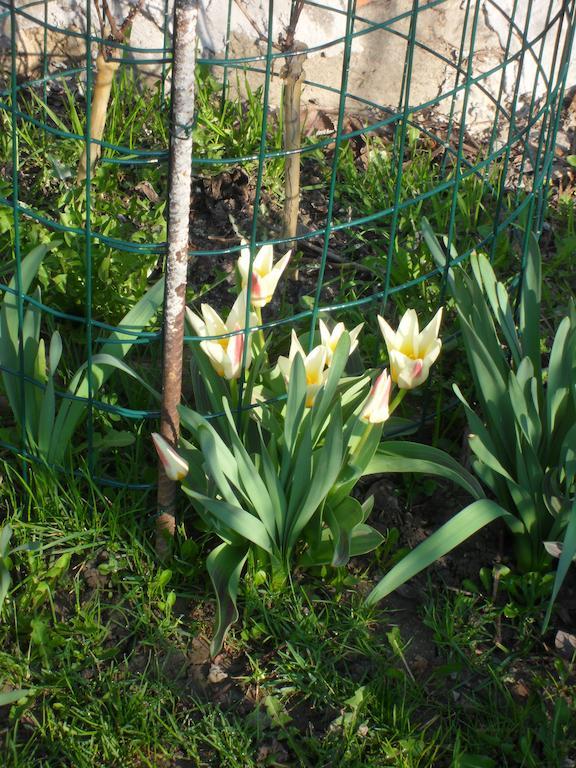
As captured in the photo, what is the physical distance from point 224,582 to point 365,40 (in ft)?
7.15

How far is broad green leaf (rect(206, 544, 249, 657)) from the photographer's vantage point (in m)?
2.02

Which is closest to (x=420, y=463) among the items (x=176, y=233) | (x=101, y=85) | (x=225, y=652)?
(x=225, y=652)

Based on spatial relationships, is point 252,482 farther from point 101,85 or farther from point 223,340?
point 101,85

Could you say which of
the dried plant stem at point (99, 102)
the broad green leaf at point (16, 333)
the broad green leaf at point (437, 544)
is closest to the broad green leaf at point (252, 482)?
the broad green leaf at point (437, 544)

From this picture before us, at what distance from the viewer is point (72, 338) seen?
263cm

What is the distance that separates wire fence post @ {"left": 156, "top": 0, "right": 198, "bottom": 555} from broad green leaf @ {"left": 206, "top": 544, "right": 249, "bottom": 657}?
16 centimetres

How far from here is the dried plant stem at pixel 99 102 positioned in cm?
282

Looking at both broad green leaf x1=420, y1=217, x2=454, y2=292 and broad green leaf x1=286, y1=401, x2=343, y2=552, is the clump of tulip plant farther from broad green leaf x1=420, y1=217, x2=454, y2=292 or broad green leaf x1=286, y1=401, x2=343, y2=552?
broad green leaf x1=420, y1=217, x2=454, y2=292

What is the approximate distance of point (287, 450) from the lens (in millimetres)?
2078

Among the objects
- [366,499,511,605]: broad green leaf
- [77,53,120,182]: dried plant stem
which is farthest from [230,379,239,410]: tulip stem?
[77,53,120,182]: dried plant stem

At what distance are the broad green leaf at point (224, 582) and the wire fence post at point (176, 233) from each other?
0.16m

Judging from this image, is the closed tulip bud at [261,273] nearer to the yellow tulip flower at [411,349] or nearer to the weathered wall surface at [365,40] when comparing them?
the yellow tulip flower at [411,349]

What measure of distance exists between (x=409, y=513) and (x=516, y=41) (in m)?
2.00

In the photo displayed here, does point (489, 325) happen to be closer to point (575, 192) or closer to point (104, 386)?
point (104, 386)
